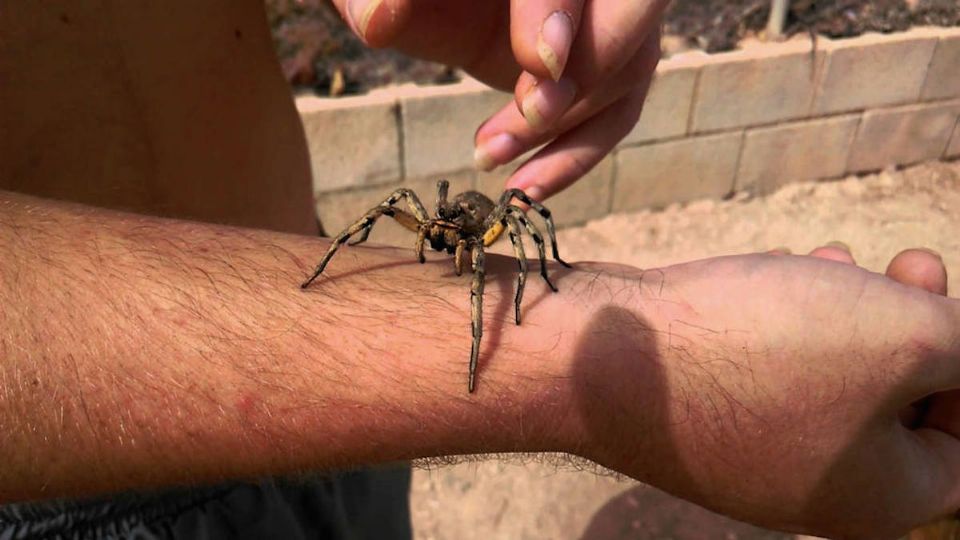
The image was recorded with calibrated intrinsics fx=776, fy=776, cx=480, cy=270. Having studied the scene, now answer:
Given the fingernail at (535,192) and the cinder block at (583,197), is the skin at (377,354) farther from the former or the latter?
the cinder block at (583,197)

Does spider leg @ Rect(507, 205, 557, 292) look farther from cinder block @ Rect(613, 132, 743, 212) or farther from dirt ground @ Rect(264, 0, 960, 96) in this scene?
cinder block @ Rect(613, 132, 743, 212)

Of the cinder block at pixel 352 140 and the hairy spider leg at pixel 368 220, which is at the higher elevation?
the hairy spider leg at pixel 368 220

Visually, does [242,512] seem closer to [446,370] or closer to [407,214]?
[446,370]

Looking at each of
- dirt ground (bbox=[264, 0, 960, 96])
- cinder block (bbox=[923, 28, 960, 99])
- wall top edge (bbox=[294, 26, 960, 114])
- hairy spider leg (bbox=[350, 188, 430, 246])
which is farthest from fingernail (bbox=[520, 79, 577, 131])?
cinder block (bbox=[923, 28, 960, 99])

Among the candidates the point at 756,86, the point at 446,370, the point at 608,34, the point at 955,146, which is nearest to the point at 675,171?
the point at 756,86

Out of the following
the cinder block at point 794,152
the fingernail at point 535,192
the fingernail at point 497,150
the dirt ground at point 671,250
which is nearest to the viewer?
the fingernail at point 497,150

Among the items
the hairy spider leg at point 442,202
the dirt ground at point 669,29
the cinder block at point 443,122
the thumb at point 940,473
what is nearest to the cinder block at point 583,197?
the cinder block at point 443,122

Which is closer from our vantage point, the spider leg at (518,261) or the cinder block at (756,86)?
the spider leg at (518,261)
